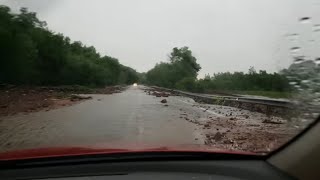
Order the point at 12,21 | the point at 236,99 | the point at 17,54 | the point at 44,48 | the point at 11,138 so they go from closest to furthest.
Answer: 1. the point at 11,138
2. the point at 236,99
3. the point at 17,54
4. the point at 12,21
5. the point at 44,48

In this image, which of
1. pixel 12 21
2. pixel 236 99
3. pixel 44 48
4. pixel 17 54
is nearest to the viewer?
pixel 236 99

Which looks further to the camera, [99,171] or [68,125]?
[68,125]

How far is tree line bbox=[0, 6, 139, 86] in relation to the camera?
155 feet

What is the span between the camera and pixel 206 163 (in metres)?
3.45

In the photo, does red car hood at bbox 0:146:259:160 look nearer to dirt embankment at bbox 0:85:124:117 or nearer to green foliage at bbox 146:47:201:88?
green foliage at bbox 146:47:201:88

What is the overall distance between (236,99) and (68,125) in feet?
40.5

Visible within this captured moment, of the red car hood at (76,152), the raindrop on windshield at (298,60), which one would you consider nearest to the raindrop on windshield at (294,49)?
the raindrop on windshield at (298,60)

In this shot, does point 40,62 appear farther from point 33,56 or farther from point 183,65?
point 183,65

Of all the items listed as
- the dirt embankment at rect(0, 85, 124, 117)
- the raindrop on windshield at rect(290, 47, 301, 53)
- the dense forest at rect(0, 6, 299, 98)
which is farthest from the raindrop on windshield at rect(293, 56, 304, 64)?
the dirt embankment at rect(0, 85, 124, 117)

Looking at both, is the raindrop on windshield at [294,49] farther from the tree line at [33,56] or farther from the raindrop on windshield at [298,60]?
the tree line at [33,56]

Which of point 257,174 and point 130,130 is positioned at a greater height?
point 257,174

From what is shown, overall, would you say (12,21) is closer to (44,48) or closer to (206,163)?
(44,48)

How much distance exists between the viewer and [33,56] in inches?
2292

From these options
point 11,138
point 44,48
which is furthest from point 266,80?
point 44,48
